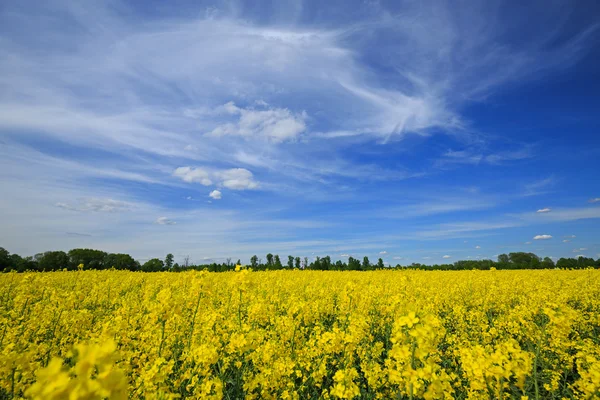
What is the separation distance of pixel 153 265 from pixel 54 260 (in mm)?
9928

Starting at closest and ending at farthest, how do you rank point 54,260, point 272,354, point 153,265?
point 272,354
point 54,260
point 153,265

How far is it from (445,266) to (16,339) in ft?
149

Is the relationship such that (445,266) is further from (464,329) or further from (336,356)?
(336,356)

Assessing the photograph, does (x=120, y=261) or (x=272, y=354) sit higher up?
(x=120, y=261)

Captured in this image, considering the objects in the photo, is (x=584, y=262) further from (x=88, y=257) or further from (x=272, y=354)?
(x=88, y=257)

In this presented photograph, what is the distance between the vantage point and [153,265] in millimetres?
37031

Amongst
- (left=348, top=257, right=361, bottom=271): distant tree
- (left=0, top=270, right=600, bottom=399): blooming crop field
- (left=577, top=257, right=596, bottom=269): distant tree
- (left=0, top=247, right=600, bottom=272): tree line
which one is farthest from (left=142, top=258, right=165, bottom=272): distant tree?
(left=577, top=257, right=596, bottom=269): distant tree

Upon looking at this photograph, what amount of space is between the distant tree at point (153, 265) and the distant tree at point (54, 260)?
7.84 m

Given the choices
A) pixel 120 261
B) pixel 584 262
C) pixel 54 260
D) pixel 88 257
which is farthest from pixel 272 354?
pixel 584 262

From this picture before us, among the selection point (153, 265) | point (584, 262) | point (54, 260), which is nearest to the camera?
point (54, 260)

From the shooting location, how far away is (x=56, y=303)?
297 inches

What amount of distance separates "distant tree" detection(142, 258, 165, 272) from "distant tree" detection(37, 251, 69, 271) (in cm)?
784

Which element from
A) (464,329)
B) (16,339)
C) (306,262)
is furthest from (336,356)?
(306,262)

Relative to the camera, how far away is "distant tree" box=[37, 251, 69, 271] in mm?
31469
